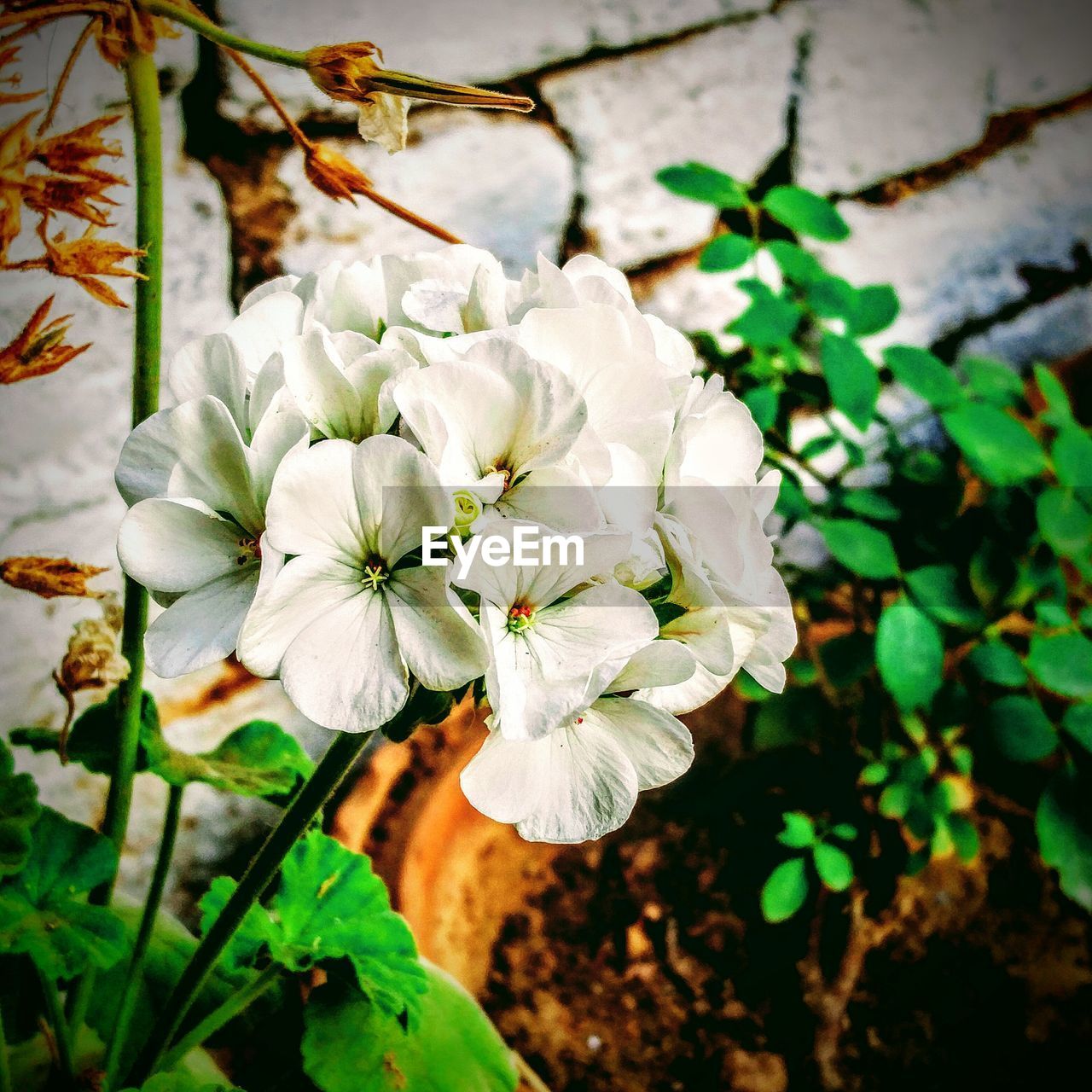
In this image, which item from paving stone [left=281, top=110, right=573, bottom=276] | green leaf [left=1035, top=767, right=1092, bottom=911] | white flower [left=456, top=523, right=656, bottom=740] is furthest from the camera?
paving stone [left=281, top=110, right=573, bottom=276]

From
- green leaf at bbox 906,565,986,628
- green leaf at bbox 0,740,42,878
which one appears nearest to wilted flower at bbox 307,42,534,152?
green leaf at bbox 0,740,42,878

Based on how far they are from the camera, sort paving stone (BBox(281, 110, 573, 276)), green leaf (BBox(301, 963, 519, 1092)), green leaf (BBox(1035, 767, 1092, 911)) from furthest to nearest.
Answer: paving stone (BBox(281, 110, 573, 276)) < green leaf (BBox(1035, 767, 1092, 911)) < green leaf (BBox(301, 963, 519, 1092))

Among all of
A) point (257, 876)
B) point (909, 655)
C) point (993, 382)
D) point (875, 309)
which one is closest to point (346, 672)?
point (257, 876)

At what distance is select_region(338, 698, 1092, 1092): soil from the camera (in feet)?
2.53

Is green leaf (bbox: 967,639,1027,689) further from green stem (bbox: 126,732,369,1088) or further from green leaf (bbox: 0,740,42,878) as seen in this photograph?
green leaf (bbox: 0,740,42,878)

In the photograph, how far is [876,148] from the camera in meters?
1.12

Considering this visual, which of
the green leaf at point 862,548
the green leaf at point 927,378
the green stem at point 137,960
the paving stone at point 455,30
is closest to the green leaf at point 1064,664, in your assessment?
the green leaf at point 862,548

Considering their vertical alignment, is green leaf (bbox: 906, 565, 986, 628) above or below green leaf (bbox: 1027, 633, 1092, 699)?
above

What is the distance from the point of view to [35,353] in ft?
1.20

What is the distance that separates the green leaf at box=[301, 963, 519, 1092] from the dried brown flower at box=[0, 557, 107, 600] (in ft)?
0.99

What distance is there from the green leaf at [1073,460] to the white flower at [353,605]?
0.67 metres

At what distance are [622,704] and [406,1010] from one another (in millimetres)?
297

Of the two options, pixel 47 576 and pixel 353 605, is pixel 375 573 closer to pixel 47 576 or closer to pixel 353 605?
pixel 353 605

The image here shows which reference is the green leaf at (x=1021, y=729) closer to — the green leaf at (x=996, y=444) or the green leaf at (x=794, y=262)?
the green leaf at (x=996, y=444)
